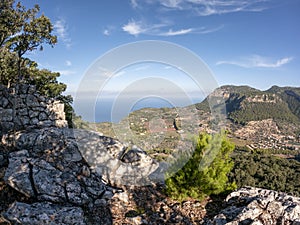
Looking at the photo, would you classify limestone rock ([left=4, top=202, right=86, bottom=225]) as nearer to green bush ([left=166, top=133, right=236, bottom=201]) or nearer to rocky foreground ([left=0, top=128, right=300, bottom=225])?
rocky foreground ([left=0, top=128, right=300, bottom=225])

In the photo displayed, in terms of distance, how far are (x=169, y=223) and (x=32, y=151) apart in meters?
7.20

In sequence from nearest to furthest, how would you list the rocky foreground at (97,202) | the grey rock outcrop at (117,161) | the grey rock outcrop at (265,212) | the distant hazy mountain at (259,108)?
the grey rock outcrop at (265,212), the rocky foreground at (97,202), the grey rock outcrop at (117,161), the distant hazy mountain at (259,108)

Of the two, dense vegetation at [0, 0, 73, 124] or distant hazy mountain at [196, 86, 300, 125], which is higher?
distant hazy mountain at [196, 86, 300, 125]

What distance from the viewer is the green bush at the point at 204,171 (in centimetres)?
780

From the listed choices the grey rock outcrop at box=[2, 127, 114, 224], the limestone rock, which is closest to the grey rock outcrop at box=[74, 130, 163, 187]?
the grey rock outcrop at box=[2, 127, 114, 224]

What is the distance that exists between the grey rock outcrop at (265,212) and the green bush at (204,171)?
1146mm

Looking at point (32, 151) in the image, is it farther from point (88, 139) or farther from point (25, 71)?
point (25, 71)

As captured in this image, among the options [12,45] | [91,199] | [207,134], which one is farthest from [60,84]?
[207,134]

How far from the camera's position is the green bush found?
7.80 meters

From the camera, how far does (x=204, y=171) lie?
7750 mm

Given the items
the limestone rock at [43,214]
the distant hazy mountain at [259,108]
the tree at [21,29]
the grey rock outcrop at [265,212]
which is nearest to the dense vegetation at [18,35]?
the tree at [21,29]

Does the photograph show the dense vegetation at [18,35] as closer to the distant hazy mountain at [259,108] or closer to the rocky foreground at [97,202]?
the rocky foreground at [97,202]

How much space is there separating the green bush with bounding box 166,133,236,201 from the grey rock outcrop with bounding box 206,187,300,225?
115 centimetres

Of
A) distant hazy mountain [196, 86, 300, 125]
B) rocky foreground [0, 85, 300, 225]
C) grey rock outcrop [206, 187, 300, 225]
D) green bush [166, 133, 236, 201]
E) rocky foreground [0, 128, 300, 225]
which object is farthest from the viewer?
distant hazy mountain [196, 86, 300, 125]
